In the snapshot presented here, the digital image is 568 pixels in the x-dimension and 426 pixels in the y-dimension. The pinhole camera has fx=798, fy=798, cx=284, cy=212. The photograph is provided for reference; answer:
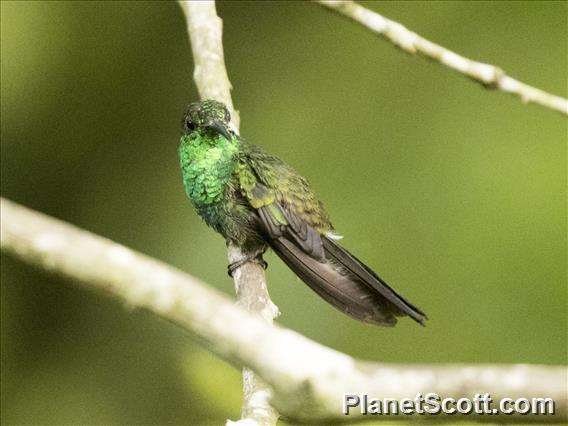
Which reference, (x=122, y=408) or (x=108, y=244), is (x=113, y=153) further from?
(x=108, y=244)

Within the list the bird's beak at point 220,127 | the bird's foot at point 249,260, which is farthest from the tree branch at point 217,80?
the bird's beak at point 220,127

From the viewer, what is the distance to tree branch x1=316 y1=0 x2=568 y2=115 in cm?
135

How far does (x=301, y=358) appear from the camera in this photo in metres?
0.62

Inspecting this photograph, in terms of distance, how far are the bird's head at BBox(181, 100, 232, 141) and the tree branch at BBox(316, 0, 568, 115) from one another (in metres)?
0.29

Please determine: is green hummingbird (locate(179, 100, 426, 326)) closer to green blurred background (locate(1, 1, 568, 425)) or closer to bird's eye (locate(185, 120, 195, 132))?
bird's eye (locate(185, 120, 195, 132))

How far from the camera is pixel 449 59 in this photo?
1.39 metres

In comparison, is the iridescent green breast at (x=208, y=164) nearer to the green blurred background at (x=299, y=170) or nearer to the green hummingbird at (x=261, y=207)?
the green hummingbird at (x=261, y=207)

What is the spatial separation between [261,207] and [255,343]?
2.92 feet

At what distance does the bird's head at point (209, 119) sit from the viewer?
151cm

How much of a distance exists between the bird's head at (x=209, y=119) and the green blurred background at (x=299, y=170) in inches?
21.4

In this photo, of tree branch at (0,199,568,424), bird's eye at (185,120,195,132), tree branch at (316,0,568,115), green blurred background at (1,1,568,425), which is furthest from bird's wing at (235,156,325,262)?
tree branch at (0,199,568,424)

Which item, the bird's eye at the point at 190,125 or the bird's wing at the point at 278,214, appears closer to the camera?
the bird's wing at the point at 278,214

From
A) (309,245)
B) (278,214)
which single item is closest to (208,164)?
(278,214)

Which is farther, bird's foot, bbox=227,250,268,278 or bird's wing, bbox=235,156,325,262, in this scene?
bird's foot, bbox=227,250,268,278
